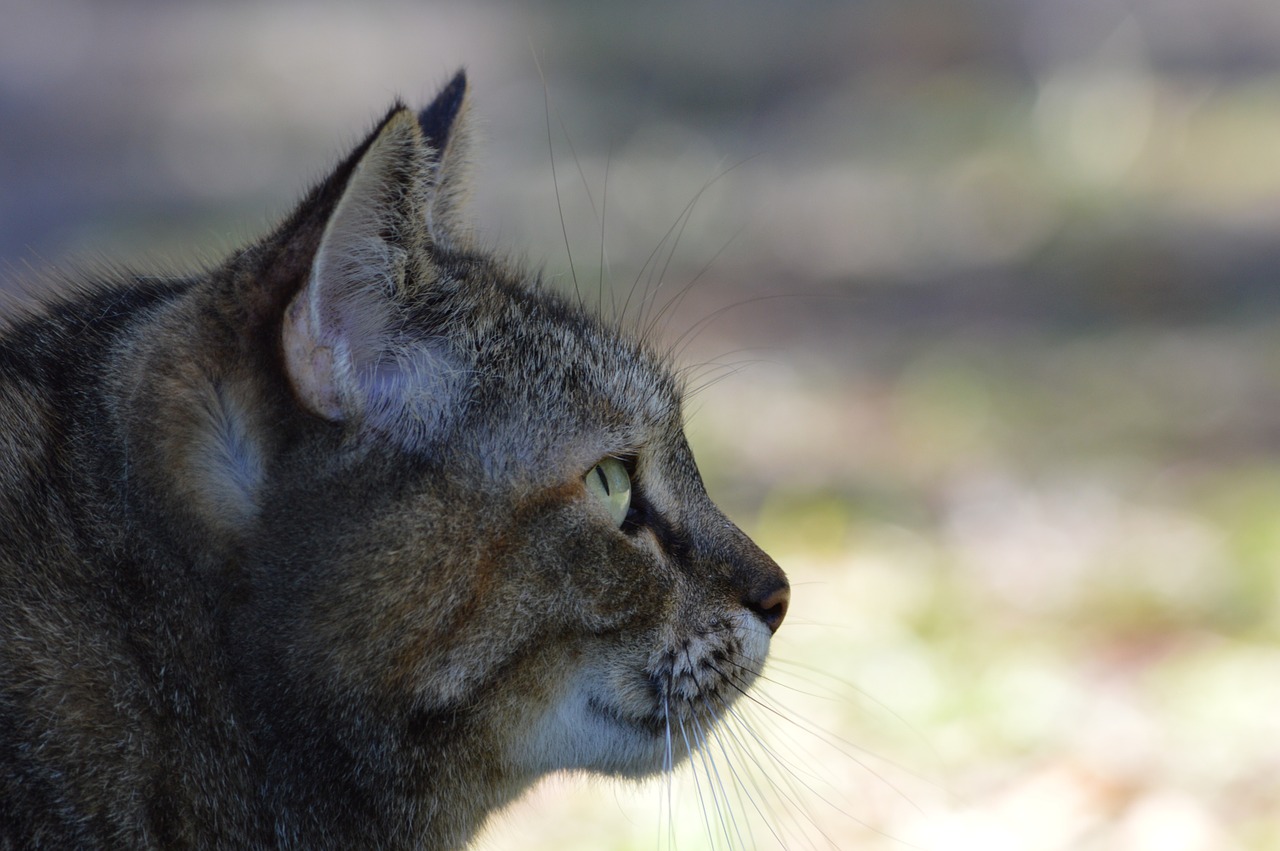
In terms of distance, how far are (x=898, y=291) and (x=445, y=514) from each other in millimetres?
5826

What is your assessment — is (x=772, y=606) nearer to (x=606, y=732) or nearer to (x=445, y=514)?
(x=606, y=732)

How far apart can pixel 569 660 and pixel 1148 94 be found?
33.8 feet

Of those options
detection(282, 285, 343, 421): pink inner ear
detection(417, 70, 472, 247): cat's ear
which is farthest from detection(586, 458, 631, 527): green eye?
detection(417, 70, 472, 247): cat's ear

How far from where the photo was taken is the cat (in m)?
1.94

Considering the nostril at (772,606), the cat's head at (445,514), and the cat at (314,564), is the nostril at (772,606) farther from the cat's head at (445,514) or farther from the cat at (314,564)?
the cat at (314,564)

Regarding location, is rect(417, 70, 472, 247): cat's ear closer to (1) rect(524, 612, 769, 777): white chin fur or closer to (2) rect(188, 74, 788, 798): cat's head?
(2) rect(188, 74, 788, 798): cat's head

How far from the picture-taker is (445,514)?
2.10 metres

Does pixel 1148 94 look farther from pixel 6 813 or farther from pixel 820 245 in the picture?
pixel 6 813

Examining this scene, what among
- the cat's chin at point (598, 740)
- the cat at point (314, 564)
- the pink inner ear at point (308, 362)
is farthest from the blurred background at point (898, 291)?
the pink inner ear at point (308, 362)

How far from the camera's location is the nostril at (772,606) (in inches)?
95.7

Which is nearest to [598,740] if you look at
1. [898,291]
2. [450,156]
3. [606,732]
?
[606,732]

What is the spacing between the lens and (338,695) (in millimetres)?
2049

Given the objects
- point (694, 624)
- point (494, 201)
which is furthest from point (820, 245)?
point (694, 624)

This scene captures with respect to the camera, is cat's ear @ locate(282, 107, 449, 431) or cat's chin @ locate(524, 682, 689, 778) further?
cat's chin @ locate(524, 682, 689, 778)
